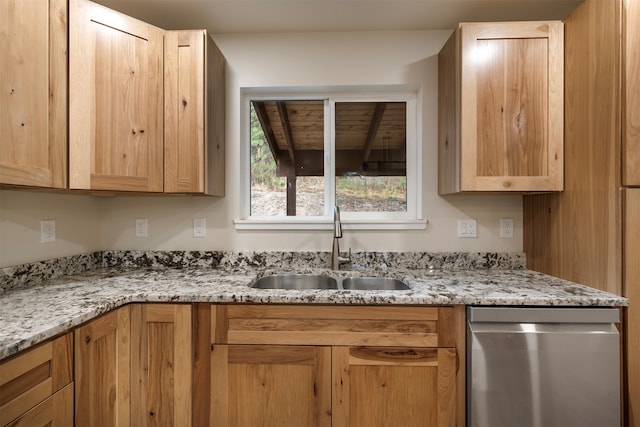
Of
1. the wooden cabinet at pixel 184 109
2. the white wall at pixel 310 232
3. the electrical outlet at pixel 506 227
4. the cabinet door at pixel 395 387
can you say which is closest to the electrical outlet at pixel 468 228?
the white wall at pixel 310 232

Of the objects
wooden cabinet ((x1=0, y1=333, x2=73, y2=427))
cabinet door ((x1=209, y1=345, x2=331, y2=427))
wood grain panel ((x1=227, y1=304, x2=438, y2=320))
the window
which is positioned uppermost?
the window

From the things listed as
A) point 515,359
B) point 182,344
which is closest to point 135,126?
point 182,344

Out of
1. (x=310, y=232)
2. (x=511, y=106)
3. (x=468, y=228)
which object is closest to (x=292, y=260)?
(x=310, y=232)

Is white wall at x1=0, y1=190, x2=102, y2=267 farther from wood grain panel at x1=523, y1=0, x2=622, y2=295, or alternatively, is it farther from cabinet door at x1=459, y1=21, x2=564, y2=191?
wood grain panel at x1=523, y1=0, x2=622, y2=295

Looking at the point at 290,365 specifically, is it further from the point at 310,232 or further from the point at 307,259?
the point at 310,232

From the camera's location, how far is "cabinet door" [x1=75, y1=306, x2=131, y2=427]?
1045 millimetres

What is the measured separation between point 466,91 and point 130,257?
2.11m

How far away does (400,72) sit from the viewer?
1895mm

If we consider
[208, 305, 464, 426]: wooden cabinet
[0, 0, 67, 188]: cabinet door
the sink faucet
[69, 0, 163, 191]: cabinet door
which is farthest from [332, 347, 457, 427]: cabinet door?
[0, 0, 67, 188]: cabinet door

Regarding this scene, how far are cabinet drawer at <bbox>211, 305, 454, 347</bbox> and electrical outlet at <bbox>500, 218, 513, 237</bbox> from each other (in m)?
0.87

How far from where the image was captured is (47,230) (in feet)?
5.16

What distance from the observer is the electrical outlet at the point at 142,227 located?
1.94 metres

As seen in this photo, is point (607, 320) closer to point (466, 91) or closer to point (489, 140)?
point (489, 140)

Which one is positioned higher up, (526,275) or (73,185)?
(73,185)
